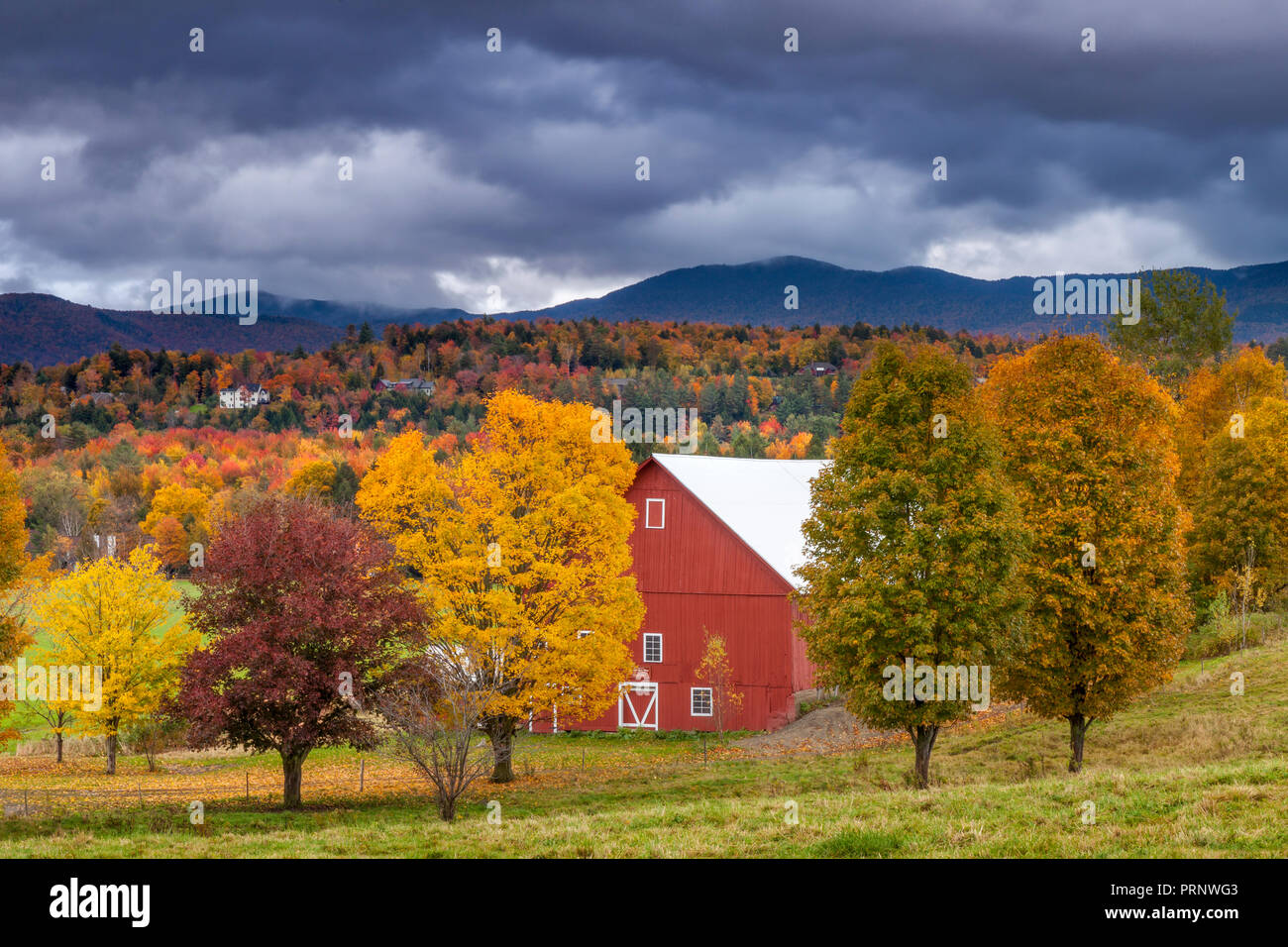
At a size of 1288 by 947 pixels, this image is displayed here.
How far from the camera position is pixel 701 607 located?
151ft

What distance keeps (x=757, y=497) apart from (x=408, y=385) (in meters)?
148

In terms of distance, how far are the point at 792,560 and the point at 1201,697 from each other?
58.7 ft

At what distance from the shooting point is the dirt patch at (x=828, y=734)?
1446 inches

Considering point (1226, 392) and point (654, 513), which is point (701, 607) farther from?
point (1226, 392)

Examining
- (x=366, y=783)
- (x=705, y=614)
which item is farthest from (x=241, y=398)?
(x=366, y=783)

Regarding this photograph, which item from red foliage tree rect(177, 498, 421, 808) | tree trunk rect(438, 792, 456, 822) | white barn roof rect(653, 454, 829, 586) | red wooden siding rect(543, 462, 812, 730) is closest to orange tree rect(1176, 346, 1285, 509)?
white barn roof rect(653, 454, 829, 586)

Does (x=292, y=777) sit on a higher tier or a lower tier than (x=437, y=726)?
lower

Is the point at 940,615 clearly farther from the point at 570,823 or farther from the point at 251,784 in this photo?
the point at 251,784

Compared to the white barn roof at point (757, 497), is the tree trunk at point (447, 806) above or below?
below

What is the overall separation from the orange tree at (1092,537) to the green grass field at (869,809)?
2.06 m

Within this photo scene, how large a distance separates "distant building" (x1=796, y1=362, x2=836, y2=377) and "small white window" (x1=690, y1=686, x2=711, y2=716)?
121 m

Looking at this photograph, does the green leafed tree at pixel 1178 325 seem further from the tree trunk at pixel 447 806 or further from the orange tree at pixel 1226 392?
the tree trunk at pixel 447 806

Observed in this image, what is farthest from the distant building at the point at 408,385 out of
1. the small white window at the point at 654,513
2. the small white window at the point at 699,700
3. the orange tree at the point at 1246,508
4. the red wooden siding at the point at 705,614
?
the orange tree at the point at 1246,508
